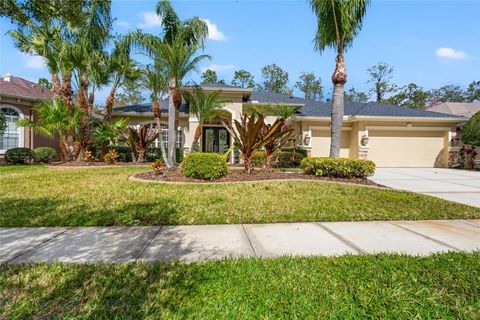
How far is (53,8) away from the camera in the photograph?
3734 millimetres

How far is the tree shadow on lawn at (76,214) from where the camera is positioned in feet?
14.8

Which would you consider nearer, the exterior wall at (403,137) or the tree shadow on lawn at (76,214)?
the tree shadow on lawn at (76,214)

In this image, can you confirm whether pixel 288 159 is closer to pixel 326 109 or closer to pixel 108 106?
pixel 326 109

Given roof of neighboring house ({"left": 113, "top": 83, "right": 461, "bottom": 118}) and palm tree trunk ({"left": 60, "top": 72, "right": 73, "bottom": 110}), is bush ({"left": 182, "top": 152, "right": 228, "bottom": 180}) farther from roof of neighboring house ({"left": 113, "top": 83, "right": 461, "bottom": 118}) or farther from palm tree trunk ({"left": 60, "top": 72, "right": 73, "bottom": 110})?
palm tree trunk ({"left": 60, "top": 72, "right": 73, "bottom": 110})

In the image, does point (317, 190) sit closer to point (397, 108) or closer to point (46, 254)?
point (46, 254)

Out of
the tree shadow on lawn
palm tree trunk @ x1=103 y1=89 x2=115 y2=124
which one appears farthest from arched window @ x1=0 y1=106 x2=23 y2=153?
the tree shadow on lawn

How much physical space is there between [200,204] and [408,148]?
56.3 feet

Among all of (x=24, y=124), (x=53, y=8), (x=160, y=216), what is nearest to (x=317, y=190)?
(x=160, y=216)

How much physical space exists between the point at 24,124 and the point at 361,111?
19768 mm

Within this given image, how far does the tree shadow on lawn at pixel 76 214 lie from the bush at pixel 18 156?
10.7 metres

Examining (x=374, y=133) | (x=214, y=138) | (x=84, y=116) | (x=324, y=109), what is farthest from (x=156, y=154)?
(x=374, y=133)

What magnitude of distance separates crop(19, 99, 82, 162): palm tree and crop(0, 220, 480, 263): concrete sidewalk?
10670 millimetres

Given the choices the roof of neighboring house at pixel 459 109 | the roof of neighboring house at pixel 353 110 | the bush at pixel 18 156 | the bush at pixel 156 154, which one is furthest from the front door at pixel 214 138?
the roof of neighboring house at pixel 459 109

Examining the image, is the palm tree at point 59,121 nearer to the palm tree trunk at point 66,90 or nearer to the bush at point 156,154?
the palm tree trunk at point 66,90
